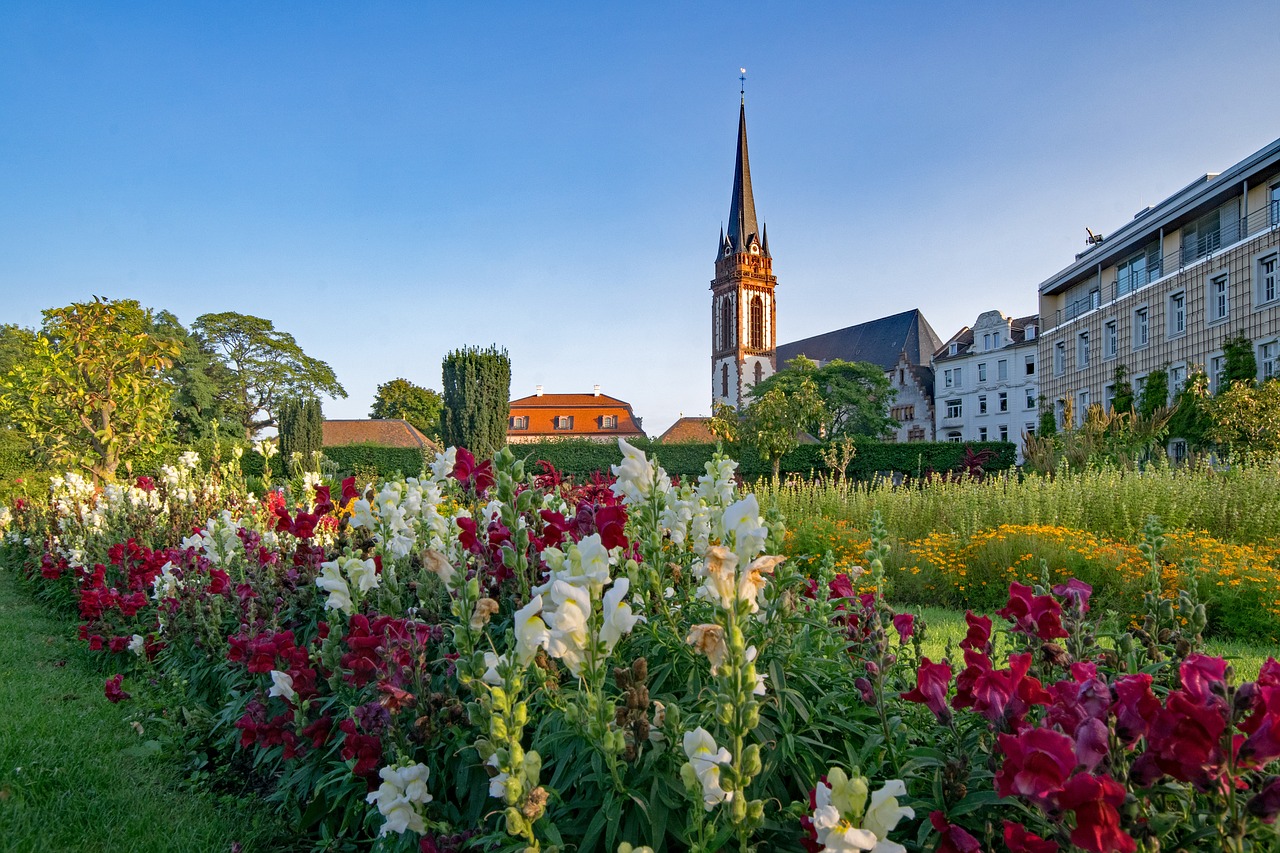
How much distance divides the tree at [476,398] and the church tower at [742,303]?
139 feet

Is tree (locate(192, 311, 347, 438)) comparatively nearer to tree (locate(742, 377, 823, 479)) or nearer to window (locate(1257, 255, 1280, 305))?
tree (locate(742, 377, 823, 479))

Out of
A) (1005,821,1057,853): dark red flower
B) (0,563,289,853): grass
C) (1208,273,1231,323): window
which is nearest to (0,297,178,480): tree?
(0,563,289,853): grass

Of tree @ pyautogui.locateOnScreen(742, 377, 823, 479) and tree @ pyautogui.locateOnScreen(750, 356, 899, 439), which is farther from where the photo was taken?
tree @ pyautogui.locateOnScreen(750, 356, 899, 439)

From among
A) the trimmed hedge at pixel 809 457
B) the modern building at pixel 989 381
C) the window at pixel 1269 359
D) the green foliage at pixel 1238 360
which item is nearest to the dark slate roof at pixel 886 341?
the modern building at pixel 989 381

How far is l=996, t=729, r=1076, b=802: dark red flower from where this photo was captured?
1.12 m

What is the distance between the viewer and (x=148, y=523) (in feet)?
21.4

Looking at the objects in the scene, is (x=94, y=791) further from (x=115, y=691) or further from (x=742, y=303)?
(x=742, y=303)

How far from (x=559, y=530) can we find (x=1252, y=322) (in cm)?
2505

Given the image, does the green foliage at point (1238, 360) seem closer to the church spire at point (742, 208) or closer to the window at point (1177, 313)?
the window at point (1177, 313)

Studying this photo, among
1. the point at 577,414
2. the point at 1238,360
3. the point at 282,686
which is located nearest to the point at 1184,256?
the point at 1238,360

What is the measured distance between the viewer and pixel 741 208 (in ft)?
207

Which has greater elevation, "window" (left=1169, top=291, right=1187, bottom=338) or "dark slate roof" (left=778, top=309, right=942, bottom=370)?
"dark slate roof" (left=778, top=309, right=942, bottom=370)

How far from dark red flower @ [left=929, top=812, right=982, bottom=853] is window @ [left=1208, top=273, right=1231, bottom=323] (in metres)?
26.3

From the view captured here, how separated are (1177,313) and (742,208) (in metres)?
42.5
